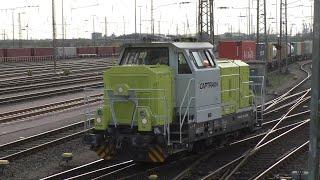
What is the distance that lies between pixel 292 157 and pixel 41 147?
6.64 m

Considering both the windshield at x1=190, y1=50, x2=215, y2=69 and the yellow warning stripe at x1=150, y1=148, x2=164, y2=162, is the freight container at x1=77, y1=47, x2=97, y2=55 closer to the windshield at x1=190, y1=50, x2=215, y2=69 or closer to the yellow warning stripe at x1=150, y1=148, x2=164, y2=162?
the windshield at x1=190, y1=50, x2=215, y2=69

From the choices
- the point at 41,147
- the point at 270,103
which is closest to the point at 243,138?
the point at 41,147

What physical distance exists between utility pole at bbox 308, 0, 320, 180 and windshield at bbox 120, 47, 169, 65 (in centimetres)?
747

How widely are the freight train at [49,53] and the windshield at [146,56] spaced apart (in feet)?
186

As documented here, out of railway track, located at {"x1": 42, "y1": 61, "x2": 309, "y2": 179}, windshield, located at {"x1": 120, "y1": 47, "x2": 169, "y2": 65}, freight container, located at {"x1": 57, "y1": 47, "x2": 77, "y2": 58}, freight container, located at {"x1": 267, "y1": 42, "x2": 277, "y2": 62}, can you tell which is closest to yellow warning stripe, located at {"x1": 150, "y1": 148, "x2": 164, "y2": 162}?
railway track, located at {"x1": 42, "y1": 61, "x2": 309, "y2": 179}

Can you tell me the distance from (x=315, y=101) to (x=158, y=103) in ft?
22.6

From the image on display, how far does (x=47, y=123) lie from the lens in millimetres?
19188

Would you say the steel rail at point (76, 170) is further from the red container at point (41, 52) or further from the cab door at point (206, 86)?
the red container at point (41, 52)

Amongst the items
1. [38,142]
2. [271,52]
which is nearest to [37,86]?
[38,142]

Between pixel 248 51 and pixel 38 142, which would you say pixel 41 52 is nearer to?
pixel 248 51

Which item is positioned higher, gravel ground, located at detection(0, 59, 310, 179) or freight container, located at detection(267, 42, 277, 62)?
freight container, located at detection(267, 42, 277, 62)

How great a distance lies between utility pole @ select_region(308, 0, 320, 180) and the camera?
5.15m

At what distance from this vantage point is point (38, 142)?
51.0ft

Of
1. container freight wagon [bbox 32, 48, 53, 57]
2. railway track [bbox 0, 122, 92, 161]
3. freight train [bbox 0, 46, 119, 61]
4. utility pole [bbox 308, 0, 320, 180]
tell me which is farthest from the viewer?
container freight wagon [bbox 32, 48, 53, 57]
